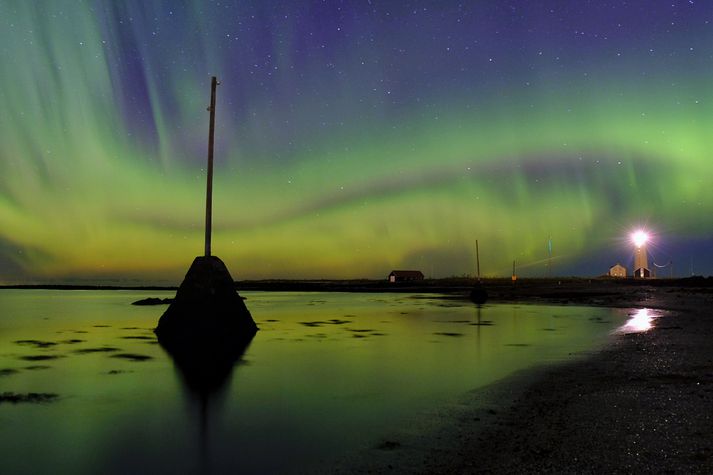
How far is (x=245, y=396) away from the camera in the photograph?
15.9m

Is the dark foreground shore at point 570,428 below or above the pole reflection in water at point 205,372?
above

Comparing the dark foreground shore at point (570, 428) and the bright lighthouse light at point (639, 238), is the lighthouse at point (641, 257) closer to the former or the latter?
the bright lighthouse light at point (639, 238)

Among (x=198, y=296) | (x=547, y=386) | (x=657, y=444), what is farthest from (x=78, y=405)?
(x=657, y=444)

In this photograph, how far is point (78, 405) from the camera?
14.8 meters

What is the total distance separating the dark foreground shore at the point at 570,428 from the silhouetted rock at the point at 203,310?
15102 millimetres

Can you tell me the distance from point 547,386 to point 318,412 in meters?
6.35

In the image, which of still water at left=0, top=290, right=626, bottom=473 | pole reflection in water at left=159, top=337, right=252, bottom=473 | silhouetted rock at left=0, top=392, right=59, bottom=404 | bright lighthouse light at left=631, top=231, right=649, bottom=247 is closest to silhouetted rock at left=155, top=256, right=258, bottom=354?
pole reflection in water at left=159, top=337, right=252, bottom=473

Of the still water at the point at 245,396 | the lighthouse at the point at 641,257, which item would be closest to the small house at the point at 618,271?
the lighthouse at the point at 641,257

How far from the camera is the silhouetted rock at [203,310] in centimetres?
2564

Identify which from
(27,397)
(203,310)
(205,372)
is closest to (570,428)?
(205,372)

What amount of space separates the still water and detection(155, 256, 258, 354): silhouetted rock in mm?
1429

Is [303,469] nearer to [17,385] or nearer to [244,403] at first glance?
[244,403]

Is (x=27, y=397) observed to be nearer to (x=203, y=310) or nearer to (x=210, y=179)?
(x=203, y=310)

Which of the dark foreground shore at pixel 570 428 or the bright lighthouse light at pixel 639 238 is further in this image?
the bright lighthouse light at pixel 639 238
